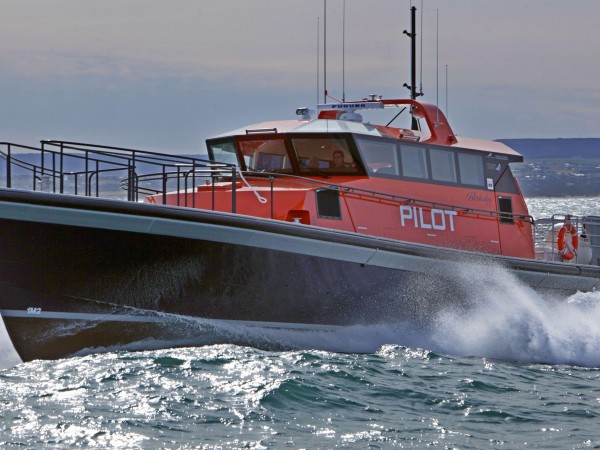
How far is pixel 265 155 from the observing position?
10812 millimetres

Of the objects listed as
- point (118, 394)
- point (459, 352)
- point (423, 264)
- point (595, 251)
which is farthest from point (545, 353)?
point (118, 394)

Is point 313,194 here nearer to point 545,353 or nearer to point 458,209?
point 458,209

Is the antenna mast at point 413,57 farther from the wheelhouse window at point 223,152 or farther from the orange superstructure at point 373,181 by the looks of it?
the wheelhouse window at point 223,152

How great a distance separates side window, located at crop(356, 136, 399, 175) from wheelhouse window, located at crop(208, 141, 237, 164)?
5.04 feet

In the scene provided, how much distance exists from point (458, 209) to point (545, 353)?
1.83 meters

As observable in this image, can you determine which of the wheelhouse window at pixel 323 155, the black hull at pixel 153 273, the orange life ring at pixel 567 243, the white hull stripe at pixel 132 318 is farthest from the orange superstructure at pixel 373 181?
the white hull stripe at pixel 132 318

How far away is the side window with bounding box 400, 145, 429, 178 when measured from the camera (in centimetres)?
1079

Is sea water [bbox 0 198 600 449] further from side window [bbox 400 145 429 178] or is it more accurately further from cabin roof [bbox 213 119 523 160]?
cabin roof [bbox 213 119 523 160]

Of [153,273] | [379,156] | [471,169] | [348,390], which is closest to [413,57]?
[471,169]

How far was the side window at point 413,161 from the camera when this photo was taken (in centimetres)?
1079

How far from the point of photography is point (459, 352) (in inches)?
405

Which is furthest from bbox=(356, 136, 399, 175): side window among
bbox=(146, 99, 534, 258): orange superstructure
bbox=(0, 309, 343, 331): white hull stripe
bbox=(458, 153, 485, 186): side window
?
bbox=(0, 309, 343, 331): white hull stripe

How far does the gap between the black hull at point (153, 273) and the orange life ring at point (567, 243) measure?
352 cm

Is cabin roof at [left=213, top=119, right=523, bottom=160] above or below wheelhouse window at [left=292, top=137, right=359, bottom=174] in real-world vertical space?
above
